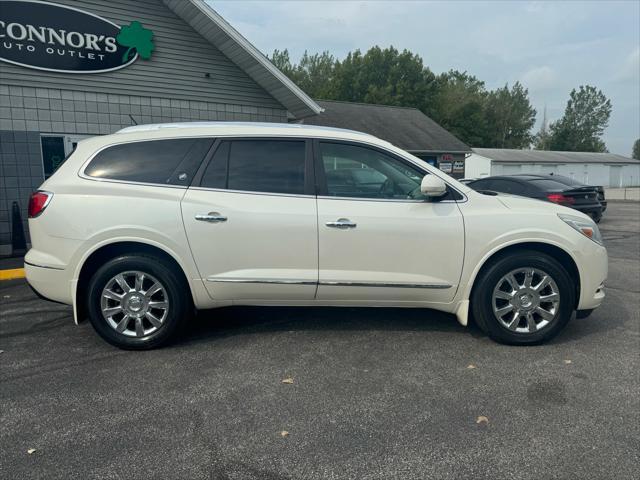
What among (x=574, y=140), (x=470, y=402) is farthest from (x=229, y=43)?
(x=574, y=140)

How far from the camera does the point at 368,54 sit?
5719cm

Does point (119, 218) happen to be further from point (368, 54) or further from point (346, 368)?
point (368, 54)

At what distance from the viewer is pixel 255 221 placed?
12.3 ft

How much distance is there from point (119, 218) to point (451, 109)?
189ft

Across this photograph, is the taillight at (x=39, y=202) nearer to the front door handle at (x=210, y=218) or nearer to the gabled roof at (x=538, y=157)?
the front door handle at (x=210, y=218)

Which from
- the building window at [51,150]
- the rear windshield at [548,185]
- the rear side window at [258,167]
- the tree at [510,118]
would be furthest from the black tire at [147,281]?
the tree at [510,118]

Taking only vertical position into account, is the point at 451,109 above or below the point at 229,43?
above

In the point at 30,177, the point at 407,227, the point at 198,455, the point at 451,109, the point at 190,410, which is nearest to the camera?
the point at 198,455

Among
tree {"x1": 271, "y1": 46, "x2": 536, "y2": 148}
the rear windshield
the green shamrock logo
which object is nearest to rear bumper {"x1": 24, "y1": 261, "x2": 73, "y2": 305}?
the green shamrock logo

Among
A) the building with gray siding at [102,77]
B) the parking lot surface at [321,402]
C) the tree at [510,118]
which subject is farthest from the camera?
the tree at [510,118]

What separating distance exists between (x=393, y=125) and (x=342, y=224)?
23.7 meters

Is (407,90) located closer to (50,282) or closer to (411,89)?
(411,89)

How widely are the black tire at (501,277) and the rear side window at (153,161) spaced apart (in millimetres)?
2668

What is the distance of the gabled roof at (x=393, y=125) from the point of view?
23484mm
